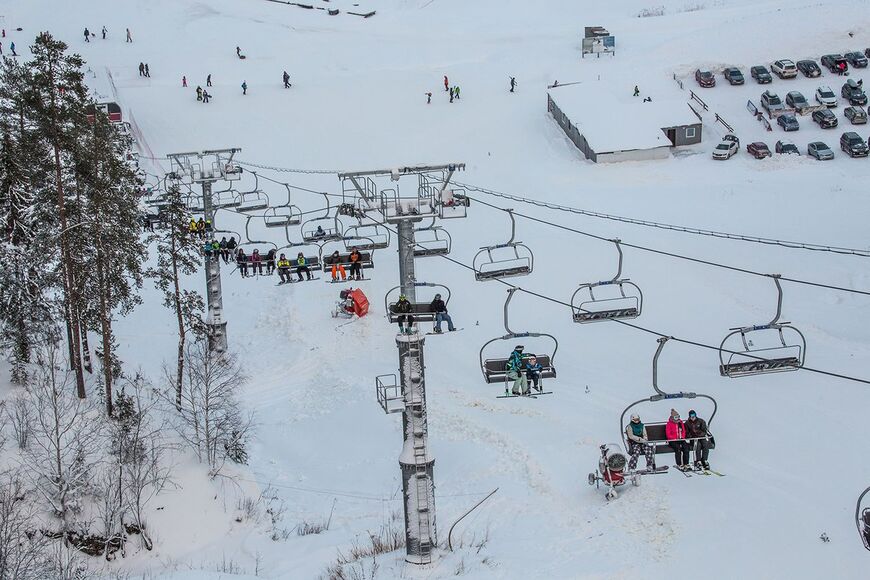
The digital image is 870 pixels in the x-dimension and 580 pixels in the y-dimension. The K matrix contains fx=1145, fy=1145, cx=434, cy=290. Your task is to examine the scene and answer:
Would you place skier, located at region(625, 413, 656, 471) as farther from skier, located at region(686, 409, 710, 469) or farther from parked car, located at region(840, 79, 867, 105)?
parked car, located at region(840, 79, 867, 105)

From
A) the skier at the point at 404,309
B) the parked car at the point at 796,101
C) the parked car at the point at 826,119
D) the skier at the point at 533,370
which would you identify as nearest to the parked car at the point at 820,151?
the parked car at the point at 826,119

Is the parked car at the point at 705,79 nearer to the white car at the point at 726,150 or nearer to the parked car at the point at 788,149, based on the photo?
the white car at the point at 726,150

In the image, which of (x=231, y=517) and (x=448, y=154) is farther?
(x=448, y=154)

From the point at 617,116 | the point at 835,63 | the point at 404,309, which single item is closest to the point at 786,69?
the point at 835,63

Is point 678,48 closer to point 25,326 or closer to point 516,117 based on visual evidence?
point 516,117

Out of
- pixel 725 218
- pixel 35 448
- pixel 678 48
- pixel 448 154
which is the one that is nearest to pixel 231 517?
pixel 35 448

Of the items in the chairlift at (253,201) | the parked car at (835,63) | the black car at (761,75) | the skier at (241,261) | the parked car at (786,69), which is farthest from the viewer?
the parked car at (835,63)
